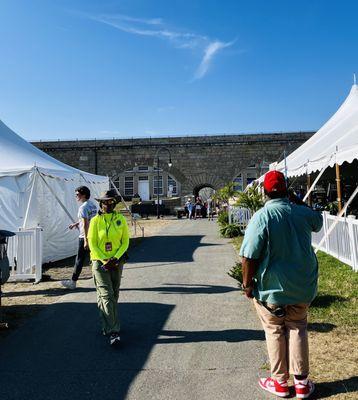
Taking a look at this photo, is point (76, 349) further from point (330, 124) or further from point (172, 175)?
point (172, 175)

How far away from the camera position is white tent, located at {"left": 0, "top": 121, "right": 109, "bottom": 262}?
9375mm

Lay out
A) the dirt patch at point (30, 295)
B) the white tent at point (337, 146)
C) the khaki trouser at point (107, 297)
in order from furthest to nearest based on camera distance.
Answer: the white tent at point (337, 146)
the dirt patch at point (30, 295)
the khaki trouser at point (107, 297)

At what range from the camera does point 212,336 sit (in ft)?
15.2

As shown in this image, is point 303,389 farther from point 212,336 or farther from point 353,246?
point 353,246

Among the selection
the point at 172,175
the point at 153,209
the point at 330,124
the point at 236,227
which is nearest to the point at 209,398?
the point at 330,124

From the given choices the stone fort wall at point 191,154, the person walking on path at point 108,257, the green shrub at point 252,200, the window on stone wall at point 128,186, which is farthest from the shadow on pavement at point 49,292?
the window on stone wall at point 128,186

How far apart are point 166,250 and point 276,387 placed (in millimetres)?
9288

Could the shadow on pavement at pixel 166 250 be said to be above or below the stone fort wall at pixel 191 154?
below

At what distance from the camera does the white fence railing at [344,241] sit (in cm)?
752

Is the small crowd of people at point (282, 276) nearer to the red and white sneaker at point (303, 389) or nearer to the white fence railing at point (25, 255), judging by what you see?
the red and white sneaker at point (303, 389)

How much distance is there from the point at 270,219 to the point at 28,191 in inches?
301

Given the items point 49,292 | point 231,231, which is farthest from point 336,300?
point 231,231

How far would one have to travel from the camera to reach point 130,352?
4203mm

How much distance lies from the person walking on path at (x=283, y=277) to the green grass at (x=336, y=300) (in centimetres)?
167
